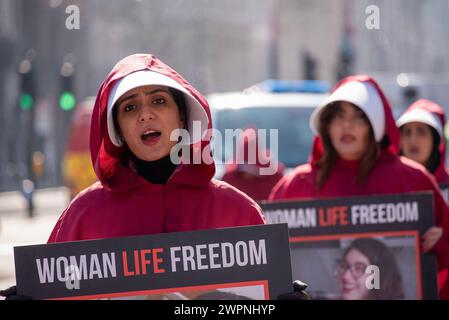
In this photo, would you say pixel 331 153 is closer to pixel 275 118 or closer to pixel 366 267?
pixel 366 267

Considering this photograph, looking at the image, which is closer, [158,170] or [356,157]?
[158,170]

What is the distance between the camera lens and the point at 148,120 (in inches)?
163

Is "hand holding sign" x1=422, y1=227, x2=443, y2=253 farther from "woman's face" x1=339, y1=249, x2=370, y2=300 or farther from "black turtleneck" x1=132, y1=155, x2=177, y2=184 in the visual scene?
"black turtleneck" x1=132, y1=155, x2=177, y2=184

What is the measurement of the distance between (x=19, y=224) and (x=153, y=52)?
81.0ft

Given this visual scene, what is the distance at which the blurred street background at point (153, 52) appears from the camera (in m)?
23.4

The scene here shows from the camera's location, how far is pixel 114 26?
5112 centimetres

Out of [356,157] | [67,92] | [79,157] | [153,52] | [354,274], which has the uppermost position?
[153,52]

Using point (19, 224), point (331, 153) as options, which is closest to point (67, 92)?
point (19, 224)

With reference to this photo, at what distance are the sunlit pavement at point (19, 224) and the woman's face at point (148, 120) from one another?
7446 mm

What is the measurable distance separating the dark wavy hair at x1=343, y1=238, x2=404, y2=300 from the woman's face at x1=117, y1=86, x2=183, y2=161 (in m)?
1.82

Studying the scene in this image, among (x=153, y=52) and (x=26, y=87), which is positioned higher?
(x=153, y=52)

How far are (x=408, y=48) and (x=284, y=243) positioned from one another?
5707 centimetres

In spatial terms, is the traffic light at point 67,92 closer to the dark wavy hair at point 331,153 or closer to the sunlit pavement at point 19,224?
the sunlit pavement at point 19,224

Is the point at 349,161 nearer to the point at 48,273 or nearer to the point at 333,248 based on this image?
the point at 333,248
